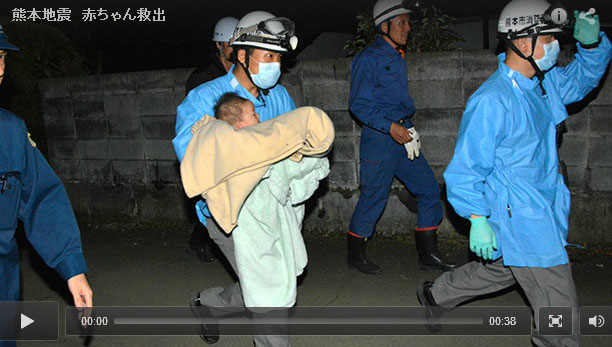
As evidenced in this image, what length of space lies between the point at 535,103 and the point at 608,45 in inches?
35.2

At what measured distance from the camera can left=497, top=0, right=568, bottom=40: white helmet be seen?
114 inches

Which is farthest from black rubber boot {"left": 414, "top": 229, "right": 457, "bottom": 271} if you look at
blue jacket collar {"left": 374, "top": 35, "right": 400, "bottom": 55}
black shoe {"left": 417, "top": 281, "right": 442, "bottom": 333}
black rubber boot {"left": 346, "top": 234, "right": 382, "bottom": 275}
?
blue jacket collar {"left": 374, "top": 35, "right": 400, "bottom": 55}

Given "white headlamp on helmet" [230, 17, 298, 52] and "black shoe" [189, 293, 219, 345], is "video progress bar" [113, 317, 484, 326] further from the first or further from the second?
"white headlamp on helmet" [230, 17, 298, 52]

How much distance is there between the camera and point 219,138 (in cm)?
259

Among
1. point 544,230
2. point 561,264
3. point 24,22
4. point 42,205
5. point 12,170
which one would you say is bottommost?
point 561,264

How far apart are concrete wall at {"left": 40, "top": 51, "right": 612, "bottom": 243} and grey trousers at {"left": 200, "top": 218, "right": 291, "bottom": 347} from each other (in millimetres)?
2509

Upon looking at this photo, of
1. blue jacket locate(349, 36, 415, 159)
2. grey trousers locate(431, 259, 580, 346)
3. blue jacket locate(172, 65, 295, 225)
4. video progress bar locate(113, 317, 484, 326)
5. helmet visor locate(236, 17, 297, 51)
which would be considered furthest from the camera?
blue jacket locate(349, 36, 415, 159)

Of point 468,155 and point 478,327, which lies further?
point 478,327

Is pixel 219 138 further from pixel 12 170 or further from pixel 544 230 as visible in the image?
pixel 544 230

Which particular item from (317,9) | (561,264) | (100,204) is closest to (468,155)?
(561,264)

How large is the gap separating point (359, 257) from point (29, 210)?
305 centimetres

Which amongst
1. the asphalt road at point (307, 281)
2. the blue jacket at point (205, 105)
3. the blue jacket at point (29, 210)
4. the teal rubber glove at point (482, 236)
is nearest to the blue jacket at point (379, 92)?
the asphalt road at point (307, 281)

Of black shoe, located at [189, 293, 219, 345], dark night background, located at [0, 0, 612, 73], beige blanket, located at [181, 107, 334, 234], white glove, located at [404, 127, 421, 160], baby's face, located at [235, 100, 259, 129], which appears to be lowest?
black shoe, located at [189, 293, 219, 345]

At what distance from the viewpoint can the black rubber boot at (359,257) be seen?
15.5 feet
